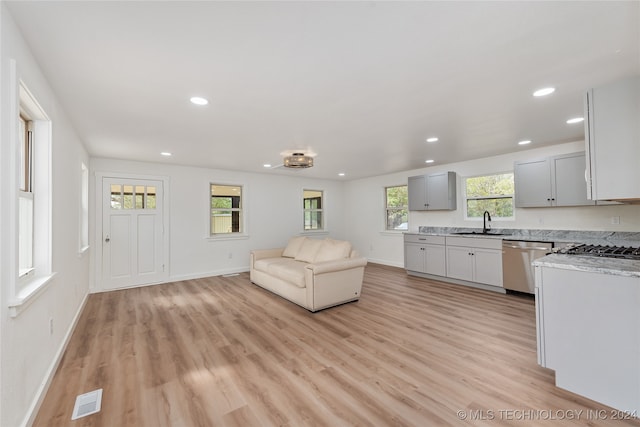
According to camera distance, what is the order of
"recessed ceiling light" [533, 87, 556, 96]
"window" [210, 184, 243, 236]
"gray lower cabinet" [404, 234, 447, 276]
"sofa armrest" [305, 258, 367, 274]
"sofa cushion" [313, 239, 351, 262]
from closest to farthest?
"recessed ceiling light" [533, 87, 556, 96] < "sofa armrest" [305, 258, 367, 274] < "sofa cushion" [313, 239, 351, 262] < "gray lower cabinet" [404, 234, 447, 276] < "window" [210, 184, 243, 236]

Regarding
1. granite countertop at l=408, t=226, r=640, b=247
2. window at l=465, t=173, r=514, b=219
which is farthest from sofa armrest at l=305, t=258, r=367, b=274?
window at l=465, t=173, r=514, b=219

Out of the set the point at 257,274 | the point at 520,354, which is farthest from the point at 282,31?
the point at 257,274

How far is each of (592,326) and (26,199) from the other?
4.01m

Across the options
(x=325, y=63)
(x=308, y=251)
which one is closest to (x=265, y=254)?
(x=308, y=251)

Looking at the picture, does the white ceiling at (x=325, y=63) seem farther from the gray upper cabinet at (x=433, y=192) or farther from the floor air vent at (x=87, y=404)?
the floor air vent at (x=87, y=404)

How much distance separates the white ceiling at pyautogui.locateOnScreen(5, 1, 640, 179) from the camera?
1.44 metres

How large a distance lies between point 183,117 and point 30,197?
56.6 inches

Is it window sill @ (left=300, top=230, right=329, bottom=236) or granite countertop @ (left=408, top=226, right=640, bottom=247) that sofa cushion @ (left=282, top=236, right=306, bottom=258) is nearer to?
window sill @ (left=300, top=230, right=329, bottom=236)

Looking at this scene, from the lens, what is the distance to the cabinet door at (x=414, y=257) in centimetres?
544

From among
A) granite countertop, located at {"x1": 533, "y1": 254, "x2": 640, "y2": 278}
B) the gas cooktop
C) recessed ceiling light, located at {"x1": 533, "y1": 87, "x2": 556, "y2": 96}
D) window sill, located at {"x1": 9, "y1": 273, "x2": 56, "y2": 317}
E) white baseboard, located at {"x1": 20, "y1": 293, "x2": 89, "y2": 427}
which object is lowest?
white baseboard, located at {"x1": 20, "y1": 293, "x2": 89, "y2": 427}

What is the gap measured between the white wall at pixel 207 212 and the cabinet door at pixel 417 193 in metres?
2.53

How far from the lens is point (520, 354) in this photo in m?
2.45

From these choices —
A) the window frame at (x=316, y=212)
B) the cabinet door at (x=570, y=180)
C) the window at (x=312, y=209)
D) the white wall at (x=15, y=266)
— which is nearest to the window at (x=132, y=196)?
the white wall at (x=15, y=266)

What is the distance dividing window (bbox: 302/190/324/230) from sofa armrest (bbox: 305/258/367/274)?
359cm
